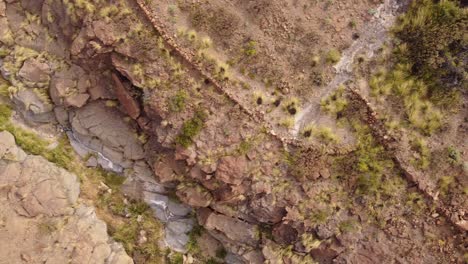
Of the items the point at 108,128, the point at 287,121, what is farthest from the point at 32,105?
the point at 287,121

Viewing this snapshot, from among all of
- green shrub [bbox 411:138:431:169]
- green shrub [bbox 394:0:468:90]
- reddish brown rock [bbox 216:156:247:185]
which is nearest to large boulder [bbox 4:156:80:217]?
reddish brown rock [bbox 216:156:247:185]

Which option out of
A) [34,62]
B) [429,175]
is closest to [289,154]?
[429,175]

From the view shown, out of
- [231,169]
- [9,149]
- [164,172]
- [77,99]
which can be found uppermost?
[231,169]

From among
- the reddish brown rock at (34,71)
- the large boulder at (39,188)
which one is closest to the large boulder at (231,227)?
the large boulder at (39,188)

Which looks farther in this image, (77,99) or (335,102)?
(77,99)

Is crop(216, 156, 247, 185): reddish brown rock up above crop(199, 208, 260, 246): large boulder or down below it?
above

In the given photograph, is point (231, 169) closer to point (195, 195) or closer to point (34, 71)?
point (195, 195)

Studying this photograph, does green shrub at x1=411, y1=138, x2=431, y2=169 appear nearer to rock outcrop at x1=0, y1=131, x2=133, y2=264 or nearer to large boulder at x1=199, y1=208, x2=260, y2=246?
large boulder at x1=199, y1=208, x2=260, y2=246

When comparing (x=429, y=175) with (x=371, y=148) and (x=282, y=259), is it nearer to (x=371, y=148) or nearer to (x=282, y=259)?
(x=371, y=148)
